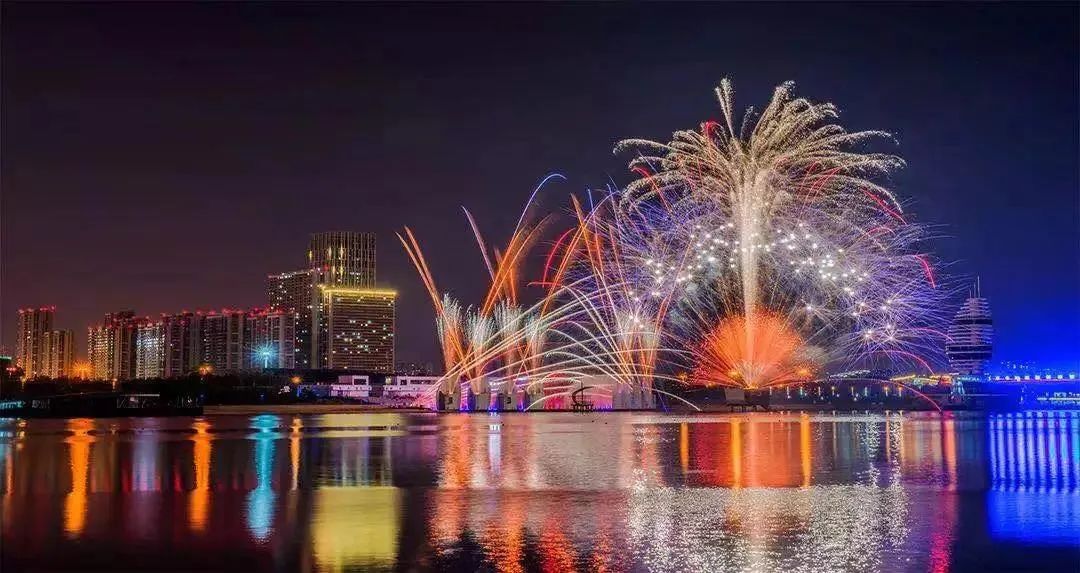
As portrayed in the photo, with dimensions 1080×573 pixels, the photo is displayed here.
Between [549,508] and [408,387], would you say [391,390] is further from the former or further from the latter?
[549,508]

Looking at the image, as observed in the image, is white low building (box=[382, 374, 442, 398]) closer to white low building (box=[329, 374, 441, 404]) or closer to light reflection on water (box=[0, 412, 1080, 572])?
white low building (box=[329, 374, 441, 404])

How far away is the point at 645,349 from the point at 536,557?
50.1 m

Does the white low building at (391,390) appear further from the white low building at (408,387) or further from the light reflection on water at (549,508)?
the light reflection on water at (549,508)

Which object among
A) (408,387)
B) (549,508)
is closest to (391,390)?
(408,387)

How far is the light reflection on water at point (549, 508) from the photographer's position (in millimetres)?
12734

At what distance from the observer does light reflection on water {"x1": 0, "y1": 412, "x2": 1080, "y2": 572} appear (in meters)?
12.7

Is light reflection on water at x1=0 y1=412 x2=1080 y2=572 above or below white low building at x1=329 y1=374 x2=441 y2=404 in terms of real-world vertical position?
below

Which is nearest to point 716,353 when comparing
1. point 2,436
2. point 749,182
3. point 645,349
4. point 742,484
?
point 645,349

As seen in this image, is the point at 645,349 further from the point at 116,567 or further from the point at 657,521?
the point at 116,567

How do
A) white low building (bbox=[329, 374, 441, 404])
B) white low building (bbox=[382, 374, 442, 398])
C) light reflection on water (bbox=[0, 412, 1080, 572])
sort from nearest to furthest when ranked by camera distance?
light reflection on water (bbox=[0, 412, 1080, 572]), white low building (bbox=[382, 374, 442, 398]), white low building (bbox=[329, 374, 441, 404])

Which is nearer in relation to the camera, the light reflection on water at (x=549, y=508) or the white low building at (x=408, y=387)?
the light reflection on water at (x=549, y=508)

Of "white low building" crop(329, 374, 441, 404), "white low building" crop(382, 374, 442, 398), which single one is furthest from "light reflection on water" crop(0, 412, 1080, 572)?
"white low building" crop(329, 374, 441, 404)

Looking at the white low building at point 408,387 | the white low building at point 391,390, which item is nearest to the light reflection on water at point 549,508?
the white low building at point 408,387

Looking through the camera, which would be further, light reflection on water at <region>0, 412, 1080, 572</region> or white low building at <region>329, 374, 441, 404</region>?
white low building at <region>329, 374, 441, 404</region>
